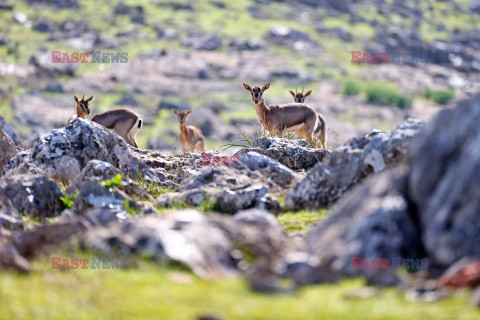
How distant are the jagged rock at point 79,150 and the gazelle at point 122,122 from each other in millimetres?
6687

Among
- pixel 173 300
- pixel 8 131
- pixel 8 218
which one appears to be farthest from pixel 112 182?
pixel 8 131

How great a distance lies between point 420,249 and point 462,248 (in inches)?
20.1

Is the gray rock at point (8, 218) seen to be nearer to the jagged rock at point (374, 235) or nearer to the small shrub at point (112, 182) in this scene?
the small shrub at point (112, 182)

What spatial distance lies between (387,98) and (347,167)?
5049cm

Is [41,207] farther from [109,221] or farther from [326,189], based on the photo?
[326,189]

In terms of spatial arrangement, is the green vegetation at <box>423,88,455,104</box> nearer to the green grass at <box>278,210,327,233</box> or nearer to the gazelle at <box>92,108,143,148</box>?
the gazelle at <box>92,108,143,148</box>

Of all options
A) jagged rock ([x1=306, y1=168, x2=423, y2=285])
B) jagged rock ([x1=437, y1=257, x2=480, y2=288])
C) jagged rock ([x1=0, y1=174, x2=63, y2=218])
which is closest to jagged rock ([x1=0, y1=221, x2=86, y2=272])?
jagged rock ([x1=306, y1=168, x2=423, y2=285])

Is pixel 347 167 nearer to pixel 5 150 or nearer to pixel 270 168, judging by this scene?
pixel 270 168

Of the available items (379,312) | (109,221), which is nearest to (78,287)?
(109,221)

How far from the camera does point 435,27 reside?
8762cm

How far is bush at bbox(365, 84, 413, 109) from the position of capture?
5859cm

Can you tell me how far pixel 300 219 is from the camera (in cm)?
942

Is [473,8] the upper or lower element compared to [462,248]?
lower

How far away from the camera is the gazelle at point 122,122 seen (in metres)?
19.2
